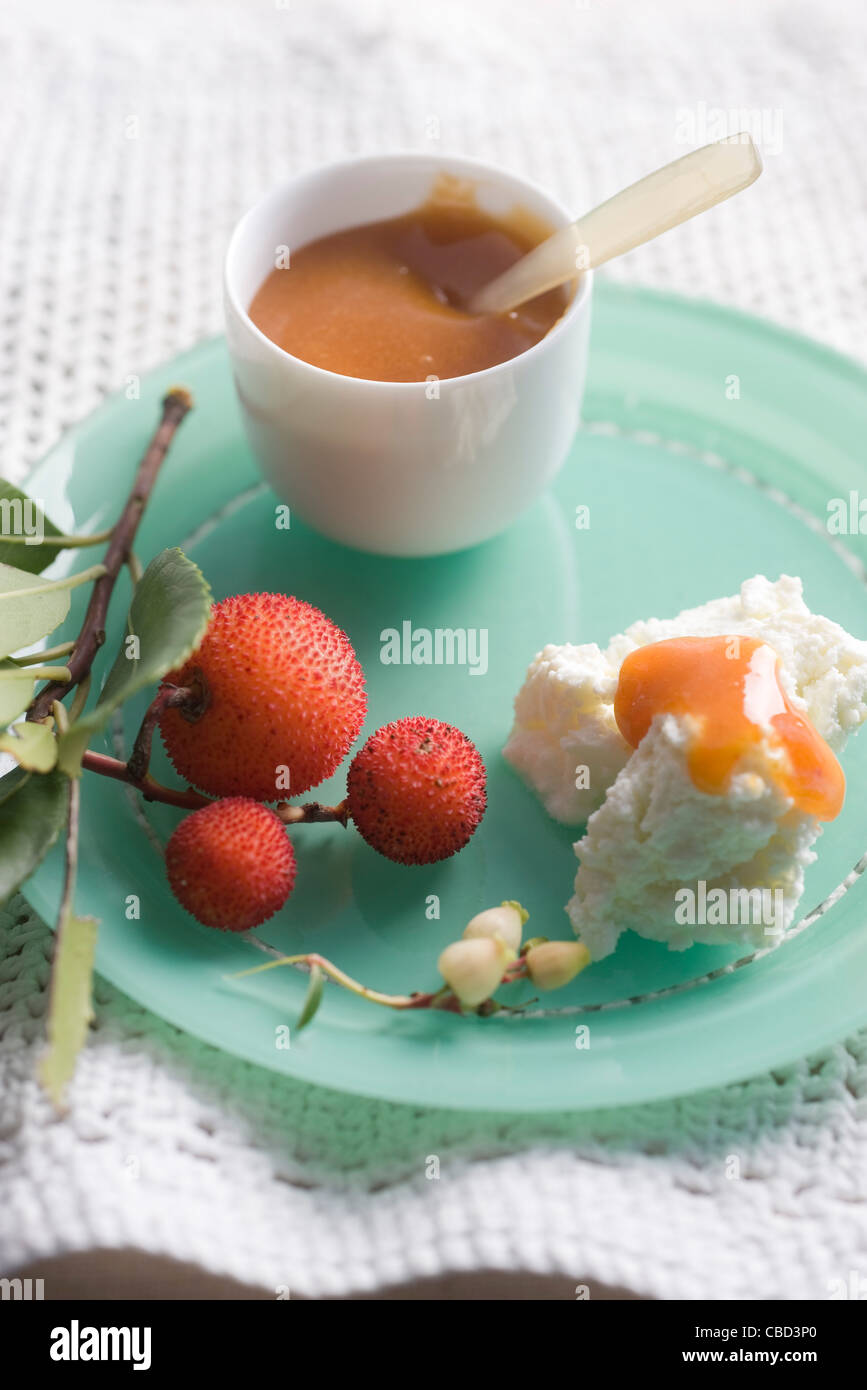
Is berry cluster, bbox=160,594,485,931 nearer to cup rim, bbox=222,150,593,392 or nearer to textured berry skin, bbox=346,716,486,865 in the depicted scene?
textured berry skin, bbox=346,716,486,865

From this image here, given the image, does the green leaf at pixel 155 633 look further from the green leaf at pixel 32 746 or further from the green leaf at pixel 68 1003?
the green leaf at pixel 68 1003

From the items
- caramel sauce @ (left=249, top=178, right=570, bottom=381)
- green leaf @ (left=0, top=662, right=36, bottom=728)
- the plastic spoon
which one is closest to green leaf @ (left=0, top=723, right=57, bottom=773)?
green leaf @ (left=0, top=662, right=36, bottom=728)

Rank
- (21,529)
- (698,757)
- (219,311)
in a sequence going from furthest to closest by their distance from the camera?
1. (219,311)
2. (21,529)
3. (698,757)

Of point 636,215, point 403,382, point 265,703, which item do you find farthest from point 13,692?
point 636,215

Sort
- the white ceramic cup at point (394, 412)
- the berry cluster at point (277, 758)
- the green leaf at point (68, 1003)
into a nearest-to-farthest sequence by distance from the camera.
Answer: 1. the green leaf at point (68, 1003)
2. the berry cluster at point (277, 758)
3. the white ceramic cup at point (394, 412)

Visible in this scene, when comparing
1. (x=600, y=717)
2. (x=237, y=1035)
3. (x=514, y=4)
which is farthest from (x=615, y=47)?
(x=237, y=1035)

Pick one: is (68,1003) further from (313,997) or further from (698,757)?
(698,757)

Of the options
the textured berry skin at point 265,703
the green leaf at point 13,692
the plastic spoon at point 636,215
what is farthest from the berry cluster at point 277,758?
the plastic spoon at point 636,215
